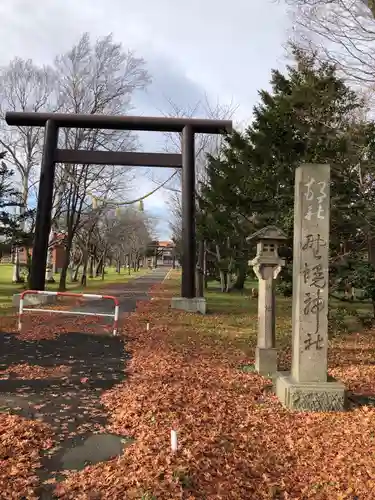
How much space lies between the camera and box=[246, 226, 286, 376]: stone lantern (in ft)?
27.4

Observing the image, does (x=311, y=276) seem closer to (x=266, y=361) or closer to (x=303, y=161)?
(x=266, y=361)

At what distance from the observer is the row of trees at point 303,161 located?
12.5 meters

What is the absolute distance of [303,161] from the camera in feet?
50.3

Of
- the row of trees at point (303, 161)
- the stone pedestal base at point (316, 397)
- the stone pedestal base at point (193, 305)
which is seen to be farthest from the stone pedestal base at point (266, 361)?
the stone pedestal base at point (193, 305)

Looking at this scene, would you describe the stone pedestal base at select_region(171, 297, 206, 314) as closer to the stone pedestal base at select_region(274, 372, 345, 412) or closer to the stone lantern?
the stone lantern

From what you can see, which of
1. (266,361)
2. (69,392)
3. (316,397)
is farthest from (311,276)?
(69,392)

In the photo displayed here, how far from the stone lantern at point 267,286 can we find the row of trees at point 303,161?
176 inches

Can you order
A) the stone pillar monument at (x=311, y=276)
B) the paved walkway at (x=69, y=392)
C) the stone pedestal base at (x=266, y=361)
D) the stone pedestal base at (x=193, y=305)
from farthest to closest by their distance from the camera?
1. the stone pedestal base at (x=193, y=305)
2. the stone pedestal base at (x=266, y=361)
3. the stone pillar monument at (x=311, y=276)
4. the paved walkway at (x=69, y=392)

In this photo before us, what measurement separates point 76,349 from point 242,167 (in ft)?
36.5

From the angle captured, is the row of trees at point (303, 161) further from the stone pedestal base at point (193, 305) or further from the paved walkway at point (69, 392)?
the paved walkway at point (69, 392)

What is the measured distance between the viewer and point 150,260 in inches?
4291

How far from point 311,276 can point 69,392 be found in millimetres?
3836

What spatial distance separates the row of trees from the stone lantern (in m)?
4.47

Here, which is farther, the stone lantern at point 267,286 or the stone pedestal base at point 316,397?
the stone lantern at point 267,286
